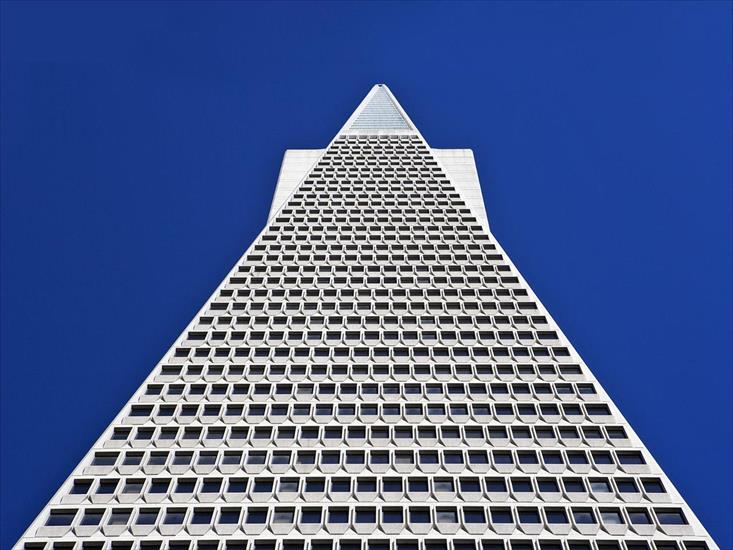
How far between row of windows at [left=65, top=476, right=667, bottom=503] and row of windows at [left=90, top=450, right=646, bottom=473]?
1.03 metres

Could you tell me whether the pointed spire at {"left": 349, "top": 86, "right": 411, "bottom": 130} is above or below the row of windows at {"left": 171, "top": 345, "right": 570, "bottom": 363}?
above

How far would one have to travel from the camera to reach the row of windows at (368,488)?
4419cm

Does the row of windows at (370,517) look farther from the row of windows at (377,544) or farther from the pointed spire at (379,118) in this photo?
the pointed spire at (379,118)

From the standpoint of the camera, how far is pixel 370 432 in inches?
1966

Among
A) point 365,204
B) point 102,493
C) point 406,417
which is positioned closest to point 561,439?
point 406,417

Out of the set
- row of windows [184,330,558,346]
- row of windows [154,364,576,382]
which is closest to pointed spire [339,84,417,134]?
row of windows [184,330,558,346]

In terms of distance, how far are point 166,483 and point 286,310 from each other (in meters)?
22.9

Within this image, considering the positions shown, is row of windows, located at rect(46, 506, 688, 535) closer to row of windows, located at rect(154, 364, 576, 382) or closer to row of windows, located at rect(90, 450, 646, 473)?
row of windows, located at rect(90, 450, 646, 473)

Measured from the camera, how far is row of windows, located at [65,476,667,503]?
1740 inches

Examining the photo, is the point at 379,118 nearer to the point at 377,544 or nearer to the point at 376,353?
the point at 376,353

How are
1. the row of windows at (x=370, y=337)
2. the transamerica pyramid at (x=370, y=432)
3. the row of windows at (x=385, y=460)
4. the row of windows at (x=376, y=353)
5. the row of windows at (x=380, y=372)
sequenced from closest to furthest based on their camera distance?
the transamerica pyramid at (x=370, y=432) < the row of windows at (x=385, y=460) < the row of windows at (x=380, y=372) < the row of windows at (x=376, y=353) < the row of windows at (x=370, y=337)

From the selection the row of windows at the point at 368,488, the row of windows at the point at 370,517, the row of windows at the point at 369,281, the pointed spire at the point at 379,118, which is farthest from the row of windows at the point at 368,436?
the pointed spire at the point at 379,118

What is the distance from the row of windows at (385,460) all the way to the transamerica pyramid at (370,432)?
0.42ft

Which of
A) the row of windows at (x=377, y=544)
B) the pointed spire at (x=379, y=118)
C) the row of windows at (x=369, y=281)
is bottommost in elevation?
the row of windows at (x=377, y=544)
